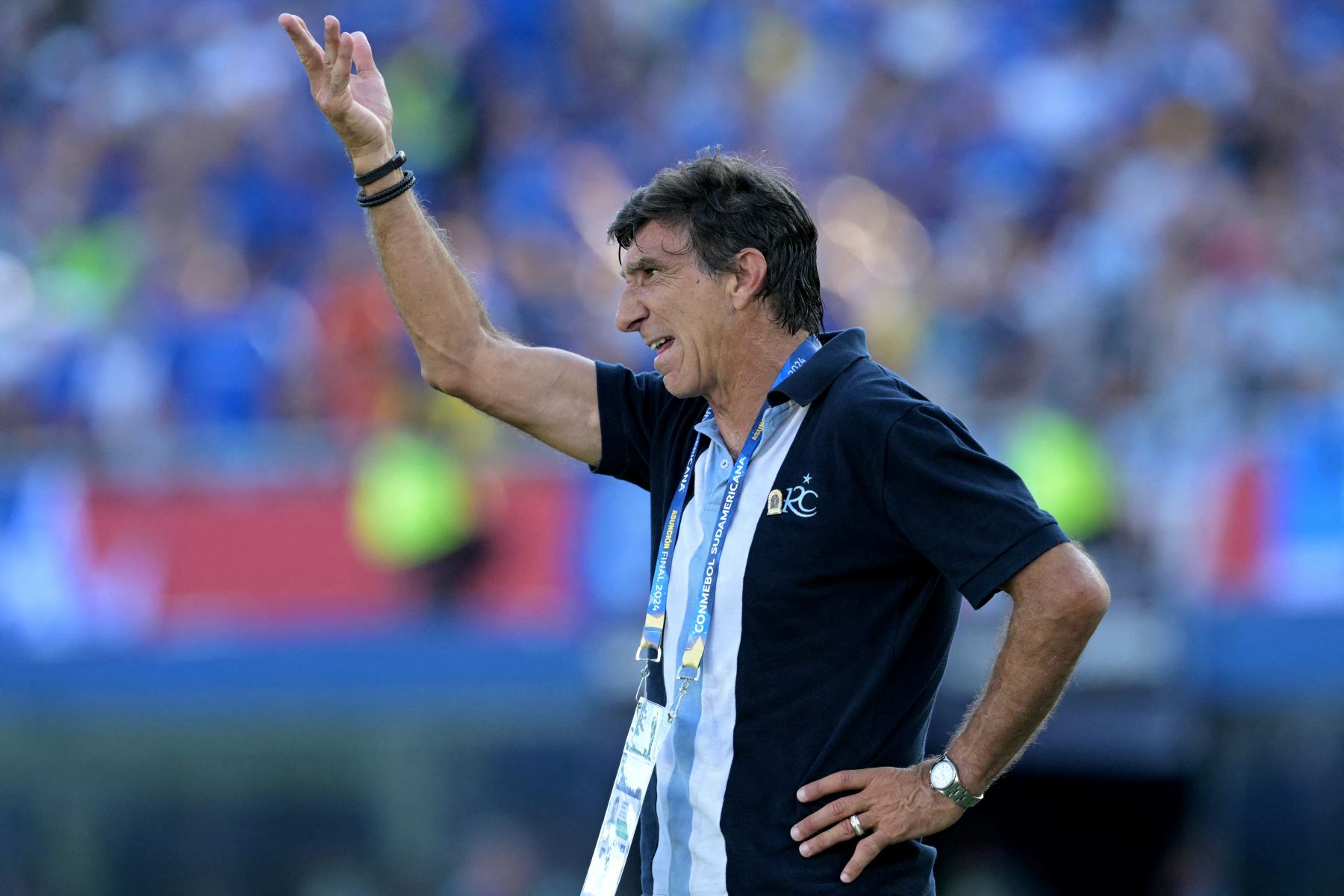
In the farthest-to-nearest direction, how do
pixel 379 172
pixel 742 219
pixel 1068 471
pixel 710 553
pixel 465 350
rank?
pixel 1068 471
pixel 465 350
pixel 379 172
pixel 742 219
pixel 710 553

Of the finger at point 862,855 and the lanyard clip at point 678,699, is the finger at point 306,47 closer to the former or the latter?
the lanyard clip at point 678,699

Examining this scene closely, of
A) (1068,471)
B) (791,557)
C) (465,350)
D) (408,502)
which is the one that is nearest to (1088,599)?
(791,557)

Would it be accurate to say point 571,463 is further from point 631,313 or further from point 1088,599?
point 1088,599

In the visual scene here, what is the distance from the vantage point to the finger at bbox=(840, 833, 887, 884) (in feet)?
10.0

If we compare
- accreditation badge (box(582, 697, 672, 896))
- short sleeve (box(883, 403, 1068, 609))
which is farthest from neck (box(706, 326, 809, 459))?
accreditation badge (box(582, 697, 672, 896))

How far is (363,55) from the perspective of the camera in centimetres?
354

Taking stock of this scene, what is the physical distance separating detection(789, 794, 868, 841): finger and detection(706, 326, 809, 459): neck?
0.69 m

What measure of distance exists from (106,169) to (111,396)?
9.21 feet

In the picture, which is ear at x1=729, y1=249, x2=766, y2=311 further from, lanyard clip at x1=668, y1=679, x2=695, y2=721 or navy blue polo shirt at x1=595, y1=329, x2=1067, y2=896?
lanyard clip at x1=668, y1=679, x2=695, y2=721

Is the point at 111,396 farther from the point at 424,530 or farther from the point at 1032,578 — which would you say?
the point at 1032,578

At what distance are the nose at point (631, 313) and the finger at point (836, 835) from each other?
98cm

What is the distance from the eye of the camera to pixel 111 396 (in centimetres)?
952

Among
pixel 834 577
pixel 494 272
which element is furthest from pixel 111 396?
pixel 834 577

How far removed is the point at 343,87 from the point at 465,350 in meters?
0.56
